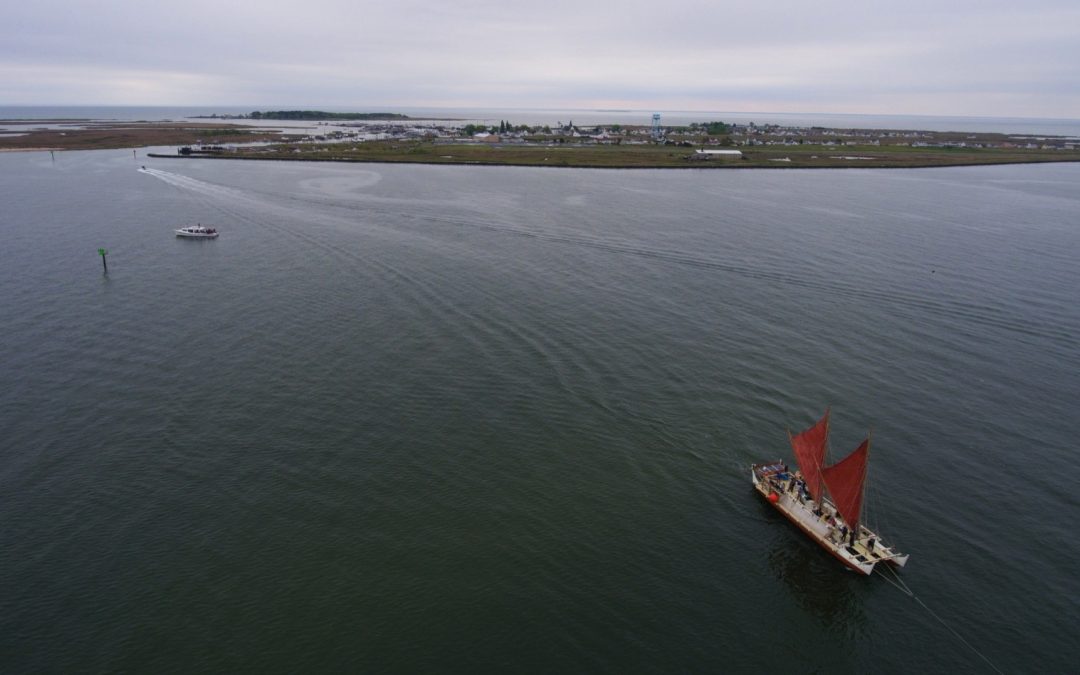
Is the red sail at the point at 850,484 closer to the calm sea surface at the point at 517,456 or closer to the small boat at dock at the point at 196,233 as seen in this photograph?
the calm sea surface at the point at 517,456

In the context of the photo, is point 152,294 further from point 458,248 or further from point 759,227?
point 759,227

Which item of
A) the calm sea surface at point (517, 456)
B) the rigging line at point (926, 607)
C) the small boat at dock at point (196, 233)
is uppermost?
the small boat at dock at point (196, 233)

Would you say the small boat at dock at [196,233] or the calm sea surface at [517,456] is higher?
the small boat at dock at [196,233]

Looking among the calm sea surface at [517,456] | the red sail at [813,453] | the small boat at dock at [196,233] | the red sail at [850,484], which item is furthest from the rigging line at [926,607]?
the small boat at dock at [196,233]

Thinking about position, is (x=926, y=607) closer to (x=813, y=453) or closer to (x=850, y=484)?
(x=850, y=484)

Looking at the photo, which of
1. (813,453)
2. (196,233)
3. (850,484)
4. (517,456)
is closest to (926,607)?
(850,484)

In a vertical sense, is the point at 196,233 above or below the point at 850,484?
above

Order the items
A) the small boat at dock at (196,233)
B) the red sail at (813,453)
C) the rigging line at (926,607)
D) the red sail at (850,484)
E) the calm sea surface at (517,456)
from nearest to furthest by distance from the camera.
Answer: the rigging line at (926,607), the calm sea surface at (517,456), the red sail at (850,484), the red sail at (813,453), the small boat at dock at (196,233)

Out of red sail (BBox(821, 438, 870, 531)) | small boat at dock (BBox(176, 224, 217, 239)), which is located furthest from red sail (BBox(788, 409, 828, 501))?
small boat at dock (BBox(176, 224, 217, 239))
